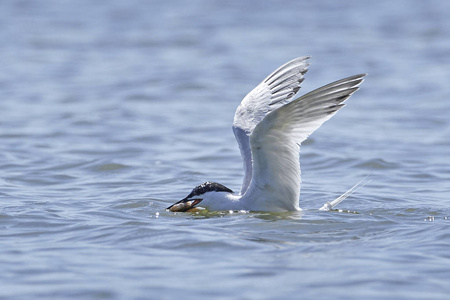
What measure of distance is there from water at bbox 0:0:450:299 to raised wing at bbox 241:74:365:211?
48cm

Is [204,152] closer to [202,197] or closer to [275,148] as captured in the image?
[202,197]

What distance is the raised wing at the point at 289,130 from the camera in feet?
23.6

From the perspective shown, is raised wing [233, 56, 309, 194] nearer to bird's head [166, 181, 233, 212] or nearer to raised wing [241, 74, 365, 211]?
bird's head [166, 181, 233, 212]

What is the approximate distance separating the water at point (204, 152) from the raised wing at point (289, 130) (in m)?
0.48

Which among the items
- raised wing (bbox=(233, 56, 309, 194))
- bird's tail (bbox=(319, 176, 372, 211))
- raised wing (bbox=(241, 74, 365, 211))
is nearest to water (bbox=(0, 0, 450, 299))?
bird's tail (bbox=(319, 176, 372, 211))

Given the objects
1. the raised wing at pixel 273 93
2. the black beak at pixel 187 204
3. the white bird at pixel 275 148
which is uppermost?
the raised wing at pixel 273 93

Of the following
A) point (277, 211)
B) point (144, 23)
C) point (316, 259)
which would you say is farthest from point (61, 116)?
point (144, 23)

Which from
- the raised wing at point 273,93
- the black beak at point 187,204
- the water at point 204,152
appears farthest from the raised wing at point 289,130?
the raised wing at point 273,93

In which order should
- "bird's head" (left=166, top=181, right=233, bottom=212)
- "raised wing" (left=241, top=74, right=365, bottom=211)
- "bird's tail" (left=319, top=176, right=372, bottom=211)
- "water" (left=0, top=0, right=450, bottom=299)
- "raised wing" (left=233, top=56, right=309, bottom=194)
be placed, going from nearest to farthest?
1. "water" (left=0, top=0, right=450, bottom=299)
2. "raised wing" (left=241, top=74, right=365, bottom=211)
3. "bird's tail" (left=319, top=176, right=372, bottom=211)
4. "bird's head" (left=166, top=181, right=233, bottom=212)
5. "raised wing" (left=233, top=56, right=309, bottom=194)

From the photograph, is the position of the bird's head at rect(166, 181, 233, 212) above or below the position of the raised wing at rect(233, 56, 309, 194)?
below

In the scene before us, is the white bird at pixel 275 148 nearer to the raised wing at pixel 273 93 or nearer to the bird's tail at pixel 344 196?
the raised wing at pixel 273 93

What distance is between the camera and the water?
6027 millimetres

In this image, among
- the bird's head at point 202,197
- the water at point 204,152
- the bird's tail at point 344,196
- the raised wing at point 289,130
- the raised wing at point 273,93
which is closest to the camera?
the water at point 204,152

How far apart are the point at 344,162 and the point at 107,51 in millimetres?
12247
